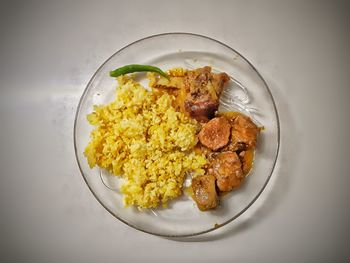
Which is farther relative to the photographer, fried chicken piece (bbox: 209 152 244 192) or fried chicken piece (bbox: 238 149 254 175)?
fried chicken piece (bbox: 238 149 254 175)

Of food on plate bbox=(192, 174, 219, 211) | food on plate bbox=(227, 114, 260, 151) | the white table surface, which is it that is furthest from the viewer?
the white table surface

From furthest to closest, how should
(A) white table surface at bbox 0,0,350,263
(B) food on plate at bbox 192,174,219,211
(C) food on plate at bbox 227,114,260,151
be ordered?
(A) white table surface at bbox 0,0,350,263 < (C) food on plate at bbox 227,114,260,151 < (B) food on plate at bbox 192,174,219,211

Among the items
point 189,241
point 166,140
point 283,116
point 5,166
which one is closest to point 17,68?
point 5,166

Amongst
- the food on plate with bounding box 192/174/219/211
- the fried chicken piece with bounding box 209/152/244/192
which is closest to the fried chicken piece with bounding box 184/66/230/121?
Answer: the fried chicken piece with bounding box 209/152/244/192

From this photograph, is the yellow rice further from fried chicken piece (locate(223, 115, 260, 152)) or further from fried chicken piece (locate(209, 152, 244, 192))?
fried chicken piece (locate(223, 115, 260, 152))

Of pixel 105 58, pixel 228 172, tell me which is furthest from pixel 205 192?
pixel 105 58

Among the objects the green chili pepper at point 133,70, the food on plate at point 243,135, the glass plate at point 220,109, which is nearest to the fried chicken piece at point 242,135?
the food on plate at point 243,135

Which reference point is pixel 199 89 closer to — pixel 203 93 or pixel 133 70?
pixel 203 93
